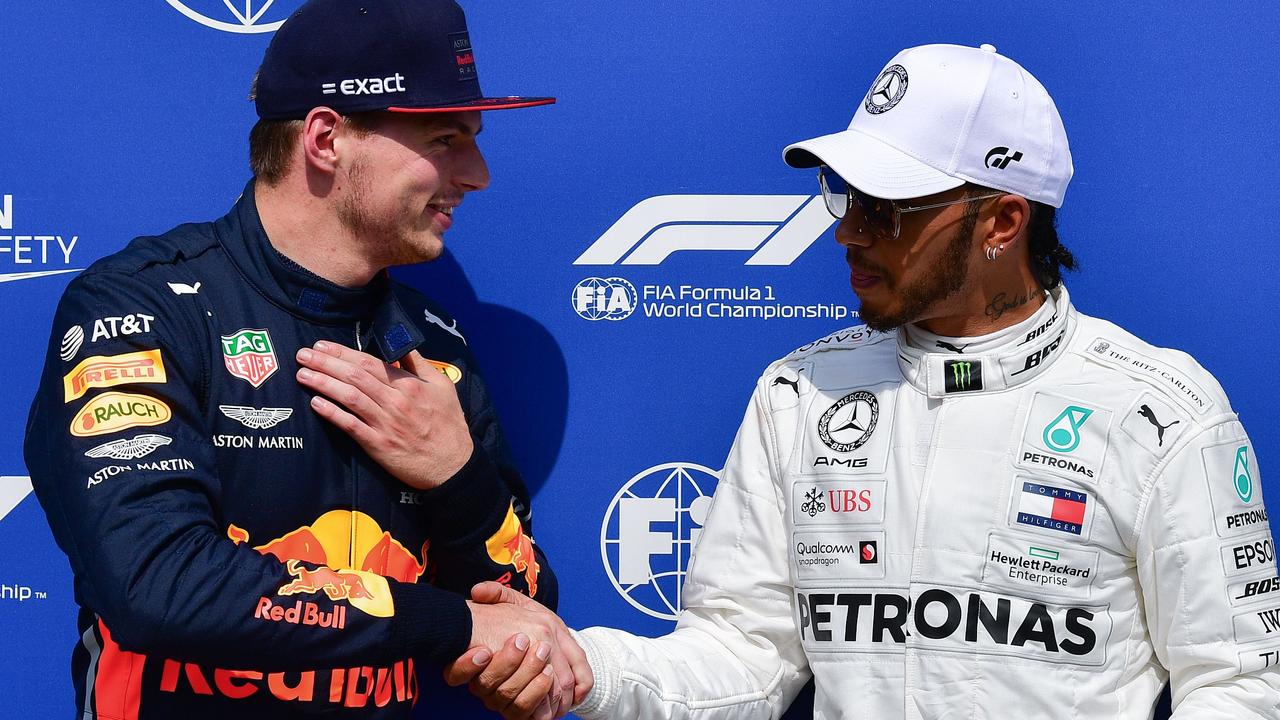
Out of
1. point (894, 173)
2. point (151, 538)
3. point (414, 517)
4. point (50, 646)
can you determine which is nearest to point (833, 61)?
point (894, 173)

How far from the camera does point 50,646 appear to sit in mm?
2391

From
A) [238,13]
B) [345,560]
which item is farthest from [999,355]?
[238,13]

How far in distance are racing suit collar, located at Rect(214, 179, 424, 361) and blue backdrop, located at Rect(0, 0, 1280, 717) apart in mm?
395

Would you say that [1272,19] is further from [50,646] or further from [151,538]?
[50,646]

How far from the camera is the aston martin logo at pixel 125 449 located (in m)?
1.74

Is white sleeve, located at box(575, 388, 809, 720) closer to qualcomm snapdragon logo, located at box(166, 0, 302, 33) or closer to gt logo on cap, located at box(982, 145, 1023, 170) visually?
gt logo on cap, located at box(982, 145, 1023, 170)

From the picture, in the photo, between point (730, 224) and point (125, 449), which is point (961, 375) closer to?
point (730, 224)

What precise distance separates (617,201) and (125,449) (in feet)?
3.16

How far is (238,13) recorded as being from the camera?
2377 millimetres

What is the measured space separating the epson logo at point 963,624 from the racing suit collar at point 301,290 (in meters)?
0.72

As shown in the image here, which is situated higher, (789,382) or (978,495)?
(789,382)

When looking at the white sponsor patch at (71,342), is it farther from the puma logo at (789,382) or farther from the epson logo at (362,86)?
the puma logo at (789,382)

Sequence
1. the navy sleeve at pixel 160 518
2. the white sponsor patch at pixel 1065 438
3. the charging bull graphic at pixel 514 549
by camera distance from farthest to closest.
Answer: the charging bull graphic at pixel 514 549 → the white sponsor patch at pixel 1065 438 → the navy sleeve at pixel 160 518

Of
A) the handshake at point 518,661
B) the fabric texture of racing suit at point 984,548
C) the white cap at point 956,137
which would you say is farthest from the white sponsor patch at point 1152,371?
the handshake at point 518,661
